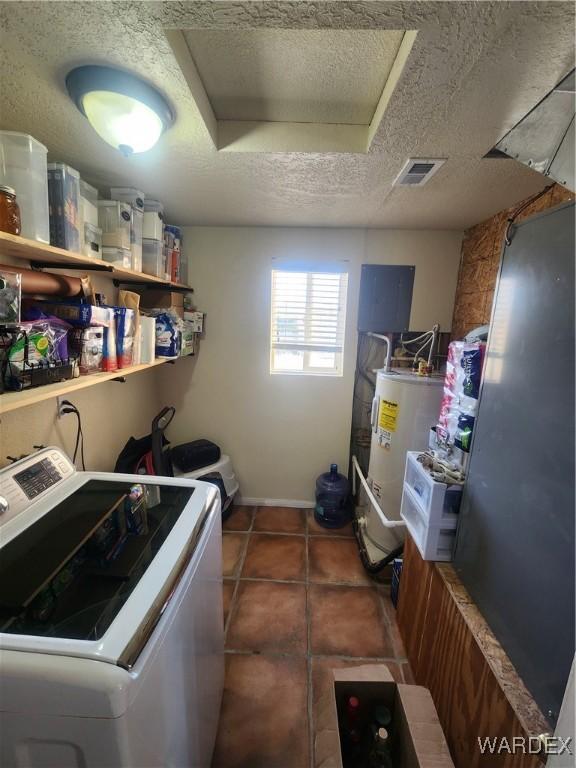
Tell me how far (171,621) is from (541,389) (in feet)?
3.71

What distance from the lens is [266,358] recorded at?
2461 mm

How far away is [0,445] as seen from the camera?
3.84 feet

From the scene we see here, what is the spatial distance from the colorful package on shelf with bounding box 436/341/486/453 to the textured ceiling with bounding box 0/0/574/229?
784mm

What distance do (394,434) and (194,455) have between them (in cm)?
152

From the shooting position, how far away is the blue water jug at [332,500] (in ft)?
8.04

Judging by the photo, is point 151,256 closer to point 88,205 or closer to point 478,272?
point 88,205

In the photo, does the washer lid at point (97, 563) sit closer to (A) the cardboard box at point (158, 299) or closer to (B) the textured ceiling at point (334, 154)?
(A) the cardboard box at point (158, 299)

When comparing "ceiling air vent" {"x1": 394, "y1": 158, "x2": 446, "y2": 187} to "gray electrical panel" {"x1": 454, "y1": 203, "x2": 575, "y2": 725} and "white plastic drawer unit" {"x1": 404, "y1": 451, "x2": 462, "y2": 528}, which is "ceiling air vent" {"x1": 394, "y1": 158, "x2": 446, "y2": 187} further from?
"white plastic drawer unit" {"x1": 404, "y1": 451, "x2": 462, "y2": 528}

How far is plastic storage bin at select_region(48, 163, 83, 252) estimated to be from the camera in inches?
43.0

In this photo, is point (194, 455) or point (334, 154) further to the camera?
point (194, 455)

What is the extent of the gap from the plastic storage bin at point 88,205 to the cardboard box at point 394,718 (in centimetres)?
214

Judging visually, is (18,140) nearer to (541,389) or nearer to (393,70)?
(393,70)

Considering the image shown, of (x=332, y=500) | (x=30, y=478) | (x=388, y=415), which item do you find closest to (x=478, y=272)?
(x=388, y=415)

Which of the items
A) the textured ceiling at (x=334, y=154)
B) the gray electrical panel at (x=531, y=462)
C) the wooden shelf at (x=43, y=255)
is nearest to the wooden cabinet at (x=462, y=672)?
the gray electrical panel at (x=531, y=462)
